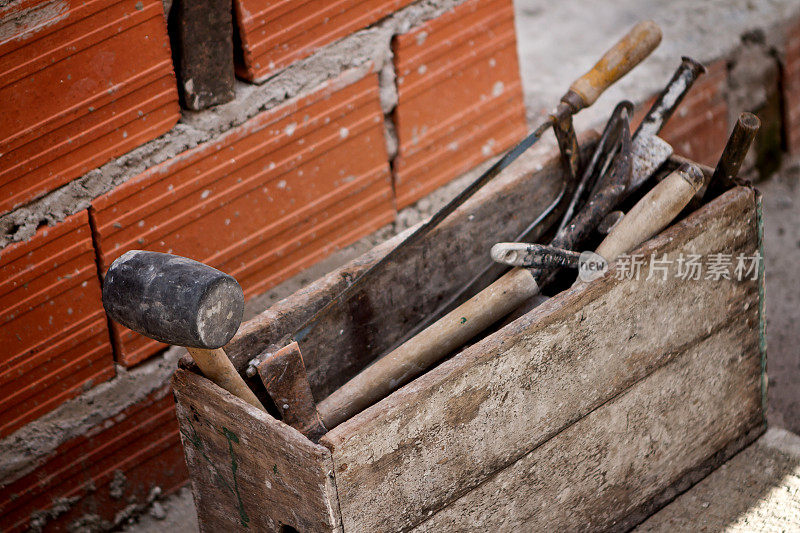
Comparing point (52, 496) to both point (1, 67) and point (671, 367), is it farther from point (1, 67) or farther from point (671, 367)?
point (671, 367)

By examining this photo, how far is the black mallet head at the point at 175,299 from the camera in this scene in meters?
1.63

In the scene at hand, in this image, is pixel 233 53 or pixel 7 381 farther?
pixel 233 53

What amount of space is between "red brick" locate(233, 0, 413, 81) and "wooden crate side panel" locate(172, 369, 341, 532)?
35.0 inches

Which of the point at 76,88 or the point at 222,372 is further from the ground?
the point at 76,88

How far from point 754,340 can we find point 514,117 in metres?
1.07

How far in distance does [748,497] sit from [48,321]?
1617 millimetres

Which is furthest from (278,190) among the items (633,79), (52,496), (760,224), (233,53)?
(633,79)

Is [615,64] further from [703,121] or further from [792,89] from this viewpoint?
[792,89]

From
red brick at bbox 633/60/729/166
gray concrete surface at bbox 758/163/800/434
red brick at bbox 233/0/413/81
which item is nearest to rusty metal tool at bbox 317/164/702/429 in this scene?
red brick at bbox 233/0/413/81

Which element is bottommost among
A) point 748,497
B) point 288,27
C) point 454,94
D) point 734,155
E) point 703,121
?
point 748,497

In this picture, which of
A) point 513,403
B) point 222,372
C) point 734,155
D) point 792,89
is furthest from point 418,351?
point 792,89

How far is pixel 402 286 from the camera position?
2254mm

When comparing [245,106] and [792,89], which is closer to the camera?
[245,106]

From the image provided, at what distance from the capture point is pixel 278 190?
2.56 m
